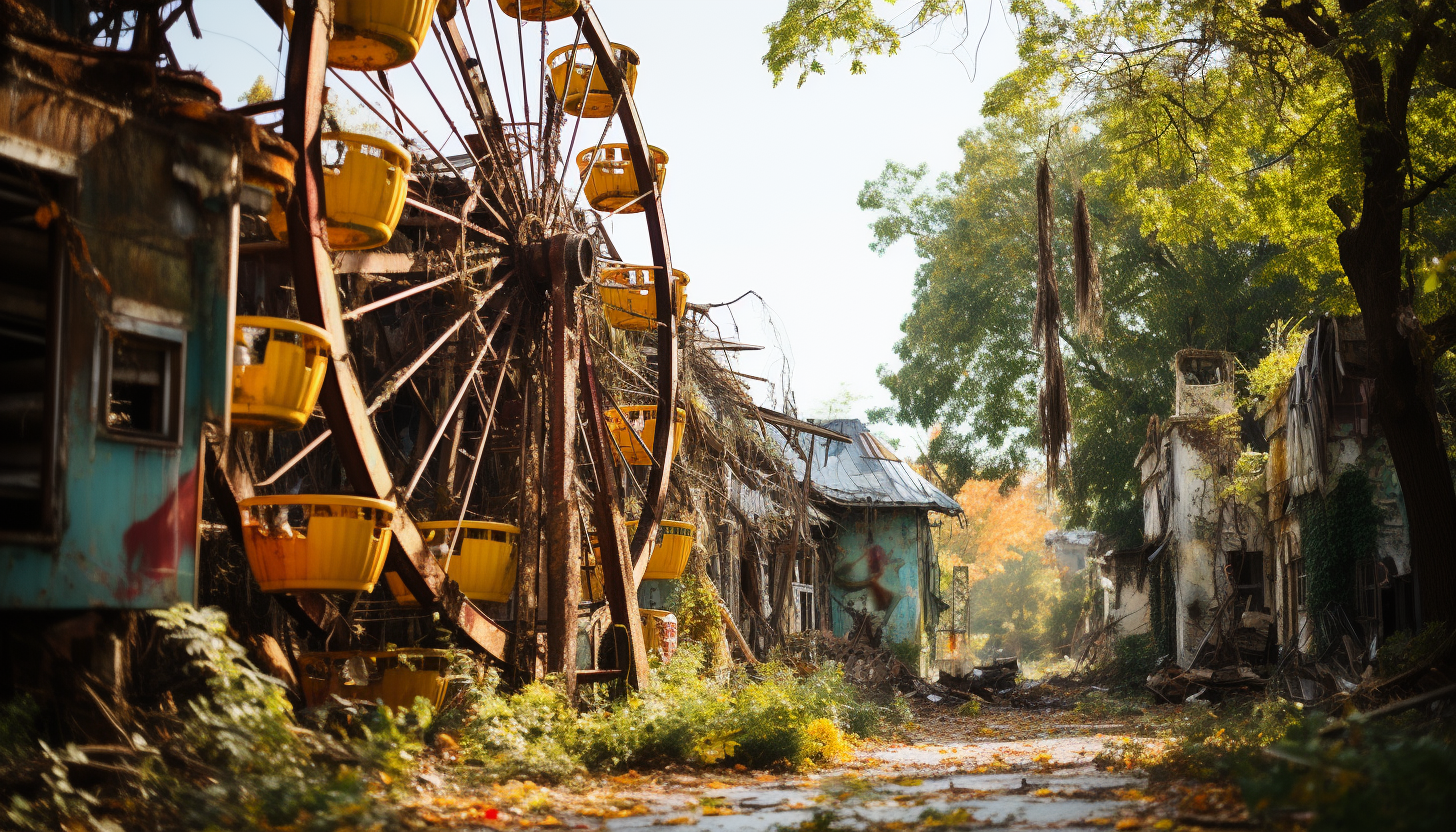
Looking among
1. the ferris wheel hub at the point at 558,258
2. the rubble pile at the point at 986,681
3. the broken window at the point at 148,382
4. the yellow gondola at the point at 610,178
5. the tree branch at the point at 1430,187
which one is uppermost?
the yellow gondola at the point at 610,178

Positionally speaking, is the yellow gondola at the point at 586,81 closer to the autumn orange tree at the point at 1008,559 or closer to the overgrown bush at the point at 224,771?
the overgrown bush at the point at 224,771

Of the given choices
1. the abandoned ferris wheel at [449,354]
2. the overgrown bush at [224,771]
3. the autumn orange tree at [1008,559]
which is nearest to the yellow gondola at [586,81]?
the abandoned ferris wheel at [449,354]

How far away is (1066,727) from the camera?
50.2 feet

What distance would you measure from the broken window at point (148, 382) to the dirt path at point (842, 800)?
2.27 meters

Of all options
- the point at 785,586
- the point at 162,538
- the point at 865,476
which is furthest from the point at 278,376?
the point at 865,476

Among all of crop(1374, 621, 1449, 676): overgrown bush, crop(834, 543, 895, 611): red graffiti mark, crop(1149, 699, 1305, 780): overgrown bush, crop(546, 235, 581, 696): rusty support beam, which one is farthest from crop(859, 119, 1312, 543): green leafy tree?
crop(546, 235, 581, 696): rusty support beam

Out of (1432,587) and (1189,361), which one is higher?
(1189,361)

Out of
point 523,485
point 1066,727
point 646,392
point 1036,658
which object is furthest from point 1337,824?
point 1036,658

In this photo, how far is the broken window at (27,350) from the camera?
5.16m

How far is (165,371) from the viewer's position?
5.68m

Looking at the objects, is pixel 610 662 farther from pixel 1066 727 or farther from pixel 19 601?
pixel 1066 727

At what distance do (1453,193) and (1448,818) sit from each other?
8.80 meters

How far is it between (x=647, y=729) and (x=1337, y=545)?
10030mm

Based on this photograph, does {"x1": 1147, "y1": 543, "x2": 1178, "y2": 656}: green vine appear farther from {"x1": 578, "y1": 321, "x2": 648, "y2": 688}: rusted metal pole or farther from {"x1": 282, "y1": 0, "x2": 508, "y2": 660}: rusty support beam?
{"x1": 282, "y1": 0, "x2": 508, "y2": 660}: rusty support beam
